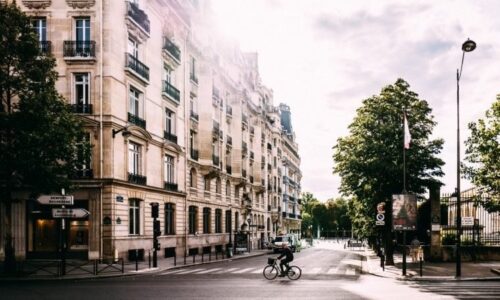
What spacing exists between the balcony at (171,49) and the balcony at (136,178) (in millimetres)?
10752

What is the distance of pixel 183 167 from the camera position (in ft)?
158

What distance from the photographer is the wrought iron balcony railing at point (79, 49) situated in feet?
113

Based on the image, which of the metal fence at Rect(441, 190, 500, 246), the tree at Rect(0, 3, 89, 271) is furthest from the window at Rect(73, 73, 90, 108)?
the metal fence at Rect(441, 190, 500, 246)

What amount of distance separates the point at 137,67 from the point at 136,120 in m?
3.57

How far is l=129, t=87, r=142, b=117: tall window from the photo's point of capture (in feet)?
125

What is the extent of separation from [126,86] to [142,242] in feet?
34.3

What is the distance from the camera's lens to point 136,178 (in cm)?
3809

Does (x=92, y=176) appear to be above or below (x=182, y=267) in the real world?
above

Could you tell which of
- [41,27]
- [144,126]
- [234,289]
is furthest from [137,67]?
[234,289]

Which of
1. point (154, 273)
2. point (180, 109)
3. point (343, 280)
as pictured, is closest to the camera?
point (343, 280)

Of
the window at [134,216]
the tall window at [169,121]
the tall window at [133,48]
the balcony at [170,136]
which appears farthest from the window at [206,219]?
the tall window at [133,48]

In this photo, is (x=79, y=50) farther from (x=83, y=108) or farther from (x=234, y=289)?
(x=234, y=289)

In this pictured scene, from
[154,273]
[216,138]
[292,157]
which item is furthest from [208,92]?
[292,157]

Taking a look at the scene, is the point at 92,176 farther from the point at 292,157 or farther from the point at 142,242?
the point at 292,157
